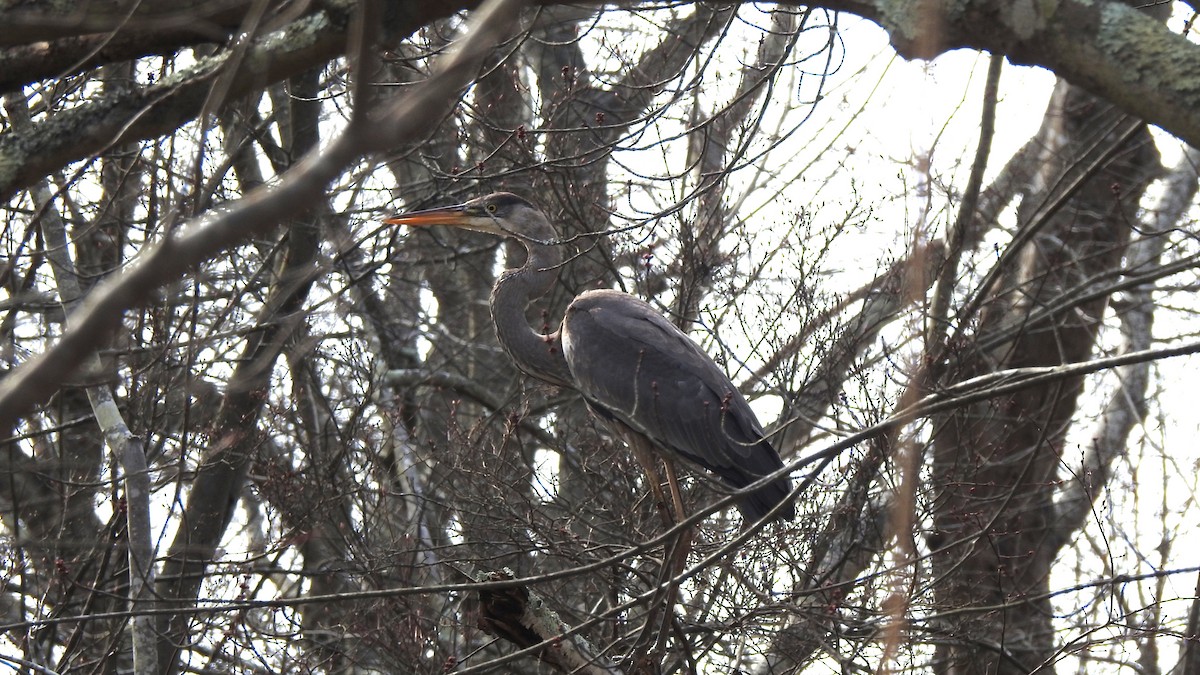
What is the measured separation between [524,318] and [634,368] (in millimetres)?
753

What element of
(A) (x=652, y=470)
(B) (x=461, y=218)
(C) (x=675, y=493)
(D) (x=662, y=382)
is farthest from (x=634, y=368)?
(B) (x=461, y=218)

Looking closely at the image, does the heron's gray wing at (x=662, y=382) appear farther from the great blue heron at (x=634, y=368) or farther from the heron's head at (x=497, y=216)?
the heron's head at (x=497, y=216)

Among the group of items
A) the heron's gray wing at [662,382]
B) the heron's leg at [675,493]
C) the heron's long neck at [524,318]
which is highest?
the heron's long neck at [524,318]

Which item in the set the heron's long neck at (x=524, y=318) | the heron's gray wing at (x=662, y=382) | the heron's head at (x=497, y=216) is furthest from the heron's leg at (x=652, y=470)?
the heron's head at (x=497, y=216)

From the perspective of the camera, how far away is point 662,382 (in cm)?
657

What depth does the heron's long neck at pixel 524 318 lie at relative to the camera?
22.8ft

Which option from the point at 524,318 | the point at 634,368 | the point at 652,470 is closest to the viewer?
the point at 652,470

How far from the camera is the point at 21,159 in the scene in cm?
322

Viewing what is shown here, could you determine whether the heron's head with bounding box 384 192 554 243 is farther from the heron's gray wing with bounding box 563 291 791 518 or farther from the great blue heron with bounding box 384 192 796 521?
the heron's gray wing with bounding box 563 291 791 518

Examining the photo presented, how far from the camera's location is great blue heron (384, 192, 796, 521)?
6309 mm

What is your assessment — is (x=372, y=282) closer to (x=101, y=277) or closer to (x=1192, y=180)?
(x=101, y=277)

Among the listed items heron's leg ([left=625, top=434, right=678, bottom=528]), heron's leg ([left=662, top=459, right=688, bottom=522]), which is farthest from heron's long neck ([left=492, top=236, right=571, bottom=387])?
heron's leg ([left=662, top=459, right=688, bottom=522])

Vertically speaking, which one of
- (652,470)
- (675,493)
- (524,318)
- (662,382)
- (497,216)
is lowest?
(675,493)

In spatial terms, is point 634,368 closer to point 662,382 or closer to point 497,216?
point 662,382
